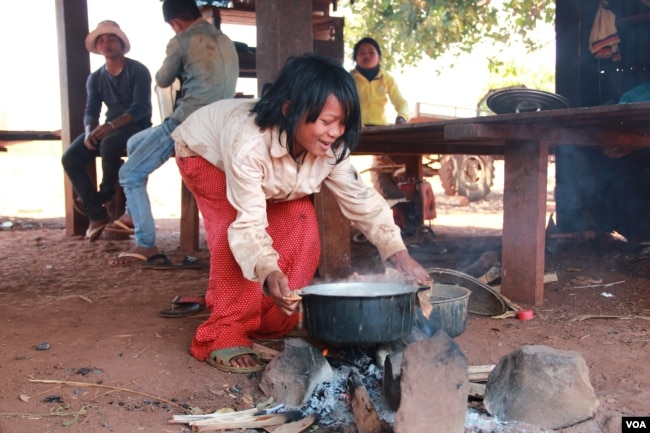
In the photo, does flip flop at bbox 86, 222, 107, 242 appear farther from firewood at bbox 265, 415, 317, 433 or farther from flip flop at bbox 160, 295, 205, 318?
firewood at bbox 265, 415, 317, 433

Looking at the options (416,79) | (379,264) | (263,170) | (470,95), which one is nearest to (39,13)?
(416,79)

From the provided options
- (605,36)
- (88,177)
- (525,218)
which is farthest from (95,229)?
(605,36)

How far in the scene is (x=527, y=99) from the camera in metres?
4.28

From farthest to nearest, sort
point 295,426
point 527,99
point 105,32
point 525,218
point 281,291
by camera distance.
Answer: point 105,32 → point 527,99 → point 525,218 → point 281,291 → point 295,426

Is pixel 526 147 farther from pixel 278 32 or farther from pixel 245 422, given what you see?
pixel 245 422

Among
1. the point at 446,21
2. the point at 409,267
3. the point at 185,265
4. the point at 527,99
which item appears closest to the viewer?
the point at 409,267

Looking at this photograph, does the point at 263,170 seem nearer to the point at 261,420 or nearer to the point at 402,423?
the point at 261,420

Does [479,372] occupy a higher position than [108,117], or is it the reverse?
[108,117]

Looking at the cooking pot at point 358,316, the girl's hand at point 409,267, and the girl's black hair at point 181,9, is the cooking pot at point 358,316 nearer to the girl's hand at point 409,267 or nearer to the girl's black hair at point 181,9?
the girl's hand at point 409,267

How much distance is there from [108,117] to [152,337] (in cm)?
376

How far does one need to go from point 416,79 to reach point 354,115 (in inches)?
1248

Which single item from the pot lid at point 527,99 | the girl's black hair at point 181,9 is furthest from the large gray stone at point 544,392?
the girl's black hair at point 181,9

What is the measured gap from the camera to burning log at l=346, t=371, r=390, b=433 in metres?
2.20

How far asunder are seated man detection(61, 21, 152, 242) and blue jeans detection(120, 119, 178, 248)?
0.94m
